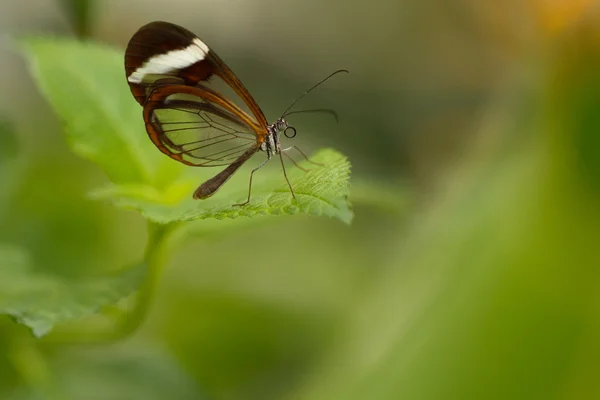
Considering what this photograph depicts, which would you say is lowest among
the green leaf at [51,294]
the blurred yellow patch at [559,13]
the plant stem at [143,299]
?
the green leaf at [51,294]

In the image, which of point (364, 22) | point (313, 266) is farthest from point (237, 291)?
point (364, 22)

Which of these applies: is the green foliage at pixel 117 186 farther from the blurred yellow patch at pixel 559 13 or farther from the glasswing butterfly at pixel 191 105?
the blurred yellow patch at pixel 559 13

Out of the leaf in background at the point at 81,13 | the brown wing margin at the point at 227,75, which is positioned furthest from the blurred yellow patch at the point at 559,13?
the leaf in background at the point at 81,13

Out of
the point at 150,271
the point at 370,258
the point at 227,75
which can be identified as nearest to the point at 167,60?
the point at 227,75

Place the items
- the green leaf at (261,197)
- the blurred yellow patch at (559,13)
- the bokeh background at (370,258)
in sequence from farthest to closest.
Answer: the blurred yellow patch at (559,13) < the bokeh background at (370,258) < the green leaf at (261,197)

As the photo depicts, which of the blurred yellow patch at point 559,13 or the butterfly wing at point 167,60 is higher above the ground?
the blurred yellow patch at point 559,13

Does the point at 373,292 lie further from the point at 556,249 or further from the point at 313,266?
the point at 556,249

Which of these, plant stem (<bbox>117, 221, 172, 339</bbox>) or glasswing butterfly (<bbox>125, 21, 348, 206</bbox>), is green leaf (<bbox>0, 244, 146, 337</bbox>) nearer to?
plant stem (<bbox>117, 221, 172, 339</bbox>)

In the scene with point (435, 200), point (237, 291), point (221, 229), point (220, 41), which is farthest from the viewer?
point (220, 41)

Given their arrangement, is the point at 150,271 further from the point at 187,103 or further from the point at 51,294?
the point at 187,103
